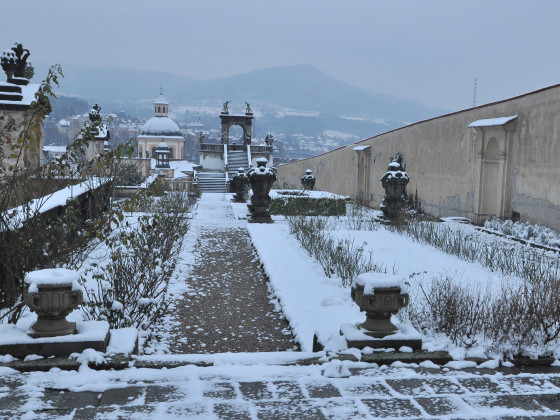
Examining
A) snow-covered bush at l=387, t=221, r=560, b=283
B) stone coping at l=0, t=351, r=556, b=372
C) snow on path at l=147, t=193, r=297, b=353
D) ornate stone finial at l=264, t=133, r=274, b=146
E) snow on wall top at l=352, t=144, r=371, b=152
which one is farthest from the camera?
ornate stone finial at l=264, t=133, r=274, b=146

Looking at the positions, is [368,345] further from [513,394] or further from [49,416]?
[49,416]

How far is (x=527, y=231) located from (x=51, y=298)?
9936 millimetres

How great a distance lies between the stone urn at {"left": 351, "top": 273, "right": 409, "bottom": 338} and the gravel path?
3.70 feet

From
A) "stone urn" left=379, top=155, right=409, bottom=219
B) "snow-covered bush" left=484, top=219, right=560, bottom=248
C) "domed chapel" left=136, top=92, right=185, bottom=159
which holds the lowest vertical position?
"snow-covered bush" left=484, top=219, right=560, bottom=248

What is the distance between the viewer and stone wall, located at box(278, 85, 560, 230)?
11492 millimetres

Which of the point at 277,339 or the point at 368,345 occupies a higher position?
the point at 368,345

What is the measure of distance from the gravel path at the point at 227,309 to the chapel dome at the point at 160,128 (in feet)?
199

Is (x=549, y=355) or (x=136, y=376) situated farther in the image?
(x=549, y=355)

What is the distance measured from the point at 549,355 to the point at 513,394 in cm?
95

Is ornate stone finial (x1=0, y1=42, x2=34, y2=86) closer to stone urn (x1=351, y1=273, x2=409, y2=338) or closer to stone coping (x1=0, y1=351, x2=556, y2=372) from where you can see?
stone coping (x1=0, y1=351, x2=556, y2=372)

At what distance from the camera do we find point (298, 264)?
8.33 meters

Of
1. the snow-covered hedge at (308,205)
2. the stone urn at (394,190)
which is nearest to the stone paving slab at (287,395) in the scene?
the stone urn at (394,190)

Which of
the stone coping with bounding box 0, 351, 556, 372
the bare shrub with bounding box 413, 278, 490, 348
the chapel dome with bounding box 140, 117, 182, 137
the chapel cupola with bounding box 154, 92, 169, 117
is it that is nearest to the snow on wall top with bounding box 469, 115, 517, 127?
the bare shrub with bounding box 413, 278, 490, 348

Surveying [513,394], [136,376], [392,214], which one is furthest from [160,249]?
[392,214]
